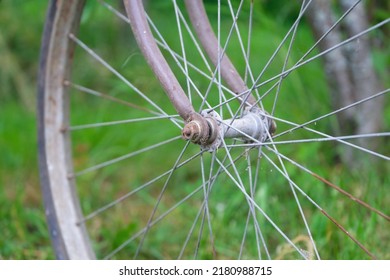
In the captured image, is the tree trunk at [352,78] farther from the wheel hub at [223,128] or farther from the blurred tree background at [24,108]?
the wheel hub at [223,128]

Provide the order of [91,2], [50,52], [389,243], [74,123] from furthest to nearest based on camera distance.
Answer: [74,123], [91,2], [389,243], [50,52]

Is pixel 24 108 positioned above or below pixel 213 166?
above

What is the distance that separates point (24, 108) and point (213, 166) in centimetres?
277

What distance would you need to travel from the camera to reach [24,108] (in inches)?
200

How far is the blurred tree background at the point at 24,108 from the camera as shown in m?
3.21

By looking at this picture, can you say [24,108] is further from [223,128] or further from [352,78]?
[223,128]

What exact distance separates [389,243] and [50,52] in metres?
1.39

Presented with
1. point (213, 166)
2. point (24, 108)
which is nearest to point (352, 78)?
point (213, 166)

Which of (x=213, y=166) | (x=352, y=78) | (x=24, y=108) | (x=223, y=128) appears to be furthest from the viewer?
(x=24, y=108)
